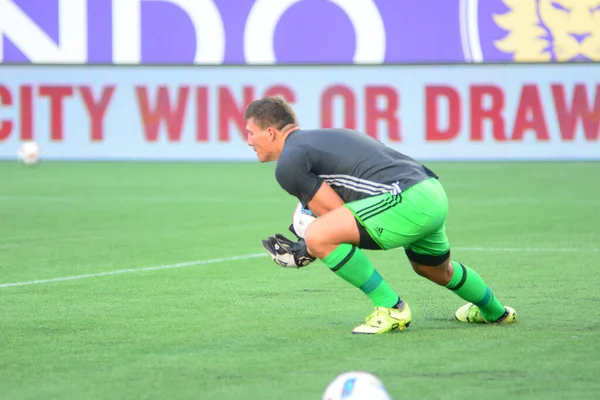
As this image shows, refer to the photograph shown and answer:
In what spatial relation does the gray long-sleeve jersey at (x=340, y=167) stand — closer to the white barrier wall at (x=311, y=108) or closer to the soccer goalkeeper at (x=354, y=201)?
the soccer goalkeeper at (x=354, y=201)

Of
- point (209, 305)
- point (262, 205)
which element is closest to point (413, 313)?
point (209, 305)

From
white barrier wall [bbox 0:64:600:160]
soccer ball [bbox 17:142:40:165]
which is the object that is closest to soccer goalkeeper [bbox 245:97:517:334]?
white barrier wall [bbox 0:64:600:160]

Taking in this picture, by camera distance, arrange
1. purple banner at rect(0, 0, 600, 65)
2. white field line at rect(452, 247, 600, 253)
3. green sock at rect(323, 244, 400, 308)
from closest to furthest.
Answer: green sock at rect(323, 244, 400, 308) < white field line at rect(452, 247, 600, 253) < purple banner at rect(0, 0, 600, 65)

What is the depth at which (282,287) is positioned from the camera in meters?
9.02

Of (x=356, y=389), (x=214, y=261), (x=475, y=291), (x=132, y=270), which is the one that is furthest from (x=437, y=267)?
(x=214, y=261)

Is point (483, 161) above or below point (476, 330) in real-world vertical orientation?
below

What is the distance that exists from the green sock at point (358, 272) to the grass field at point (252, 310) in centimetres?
25

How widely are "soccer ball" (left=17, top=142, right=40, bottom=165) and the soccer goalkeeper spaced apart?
1706 centimetres

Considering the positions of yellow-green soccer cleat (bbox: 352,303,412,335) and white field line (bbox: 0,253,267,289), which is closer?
yellow-green soccer cleat (bbox: 352,303,412,335)

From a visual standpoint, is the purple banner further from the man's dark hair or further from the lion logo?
the man's dark hair

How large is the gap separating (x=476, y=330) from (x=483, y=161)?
16921 millimetres

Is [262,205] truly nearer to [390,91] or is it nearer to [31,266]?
[31,266]

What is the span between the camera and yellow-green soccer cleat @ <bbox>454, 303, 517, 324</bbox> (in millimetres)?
7234

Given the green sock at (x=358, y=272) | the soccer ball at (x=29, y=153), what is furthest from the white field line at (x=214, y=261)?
the soccer ball at (x=29, y=153)
